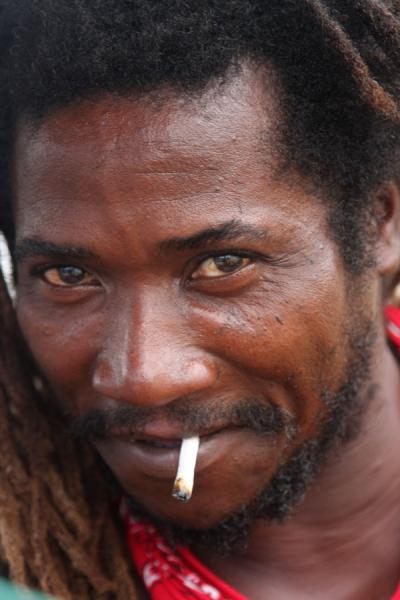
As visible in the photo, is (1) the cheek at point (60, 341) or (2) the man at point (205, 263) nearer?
(2) the man at point (205, 263)

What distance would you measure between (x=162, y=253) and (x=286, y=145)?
1.18 ft

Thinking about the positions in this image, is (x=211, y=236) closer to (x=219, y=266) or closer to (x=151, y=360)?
(x=219, y=266)

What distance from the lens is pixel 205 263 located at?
2146mm

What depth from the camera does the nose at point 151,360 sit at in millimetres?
2035

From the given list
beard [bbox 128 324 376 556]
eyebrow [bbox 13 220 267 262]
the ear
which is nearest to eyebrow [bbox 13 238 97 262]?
eyebrow [bbox 13 220 267 262]

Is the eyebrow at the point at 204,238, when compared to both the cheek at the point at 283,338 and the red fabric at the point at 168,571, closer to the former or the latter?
the cheek at the point at 283,338

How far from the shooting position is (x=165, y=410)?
2105 mm

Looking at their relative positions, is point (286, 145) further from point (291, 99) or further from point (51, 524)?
point (51, 524)

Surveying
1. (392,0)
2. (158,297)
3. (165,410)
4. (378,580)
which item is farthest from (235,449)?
(392,0)

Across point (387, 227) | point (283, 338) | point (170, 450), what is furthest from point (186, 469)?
point (387, 227)

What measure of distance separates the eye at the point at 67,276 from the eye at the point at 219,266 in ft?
0.79

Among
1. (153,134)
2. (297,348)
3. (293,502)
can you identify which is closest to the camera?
(153,134)

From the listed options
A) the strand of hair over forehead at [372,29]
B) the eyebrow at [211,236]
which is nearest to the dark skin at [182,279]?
the eyebrow at [211,236]

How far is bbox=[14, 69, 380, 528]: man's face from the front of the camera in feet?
6.80
